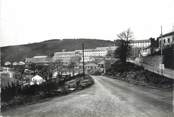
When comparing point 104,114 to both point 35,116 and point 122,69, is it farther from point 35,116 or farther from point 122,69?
point 122,69

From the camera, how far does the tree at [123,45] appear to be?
60594mm

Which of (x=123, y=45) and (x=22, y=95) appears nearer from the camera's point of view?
(x=22, y=95)

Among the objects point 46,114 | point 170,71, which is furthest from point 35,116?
point 170,71

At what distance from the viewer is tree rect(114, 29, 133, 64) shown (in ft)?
199

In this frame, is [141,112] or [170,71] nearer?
[141,112]

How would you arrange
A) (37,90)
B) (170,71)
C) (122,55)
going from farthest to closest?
(122,55), (170,71), (37,90)

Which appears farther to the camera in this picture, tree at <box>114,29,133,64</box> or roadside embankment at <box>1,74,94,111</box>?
tree at <box>114,29,133,64</box>

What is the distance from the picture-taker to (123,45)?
6112 centimetres

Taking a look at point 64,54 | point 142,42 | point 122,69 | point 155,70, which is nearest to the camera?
point 155,70

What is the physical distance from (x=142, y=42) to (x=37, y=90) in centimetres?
15019

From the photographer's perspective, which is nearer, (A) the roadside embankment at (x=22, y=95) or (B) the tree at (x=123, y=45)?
(A) the roadside embankment at (x=22, y=95)

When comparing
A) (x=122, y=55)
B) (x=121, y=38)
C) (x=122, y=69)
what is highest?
(x=121, y=38)

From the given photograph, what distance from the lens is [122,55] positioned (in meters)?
60.9

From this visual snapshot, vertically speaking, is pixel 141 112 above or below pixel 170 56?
below
